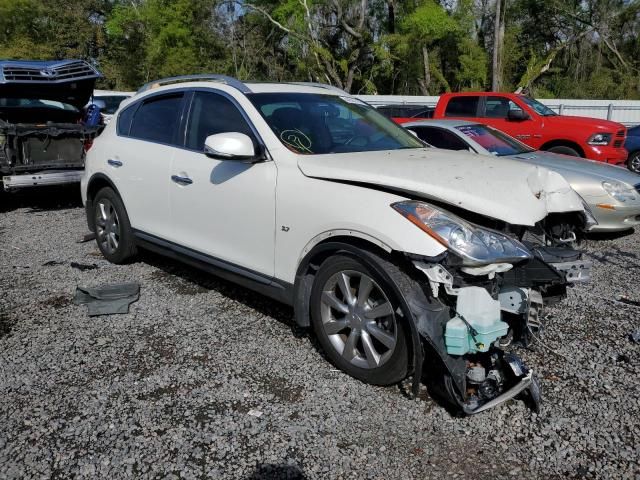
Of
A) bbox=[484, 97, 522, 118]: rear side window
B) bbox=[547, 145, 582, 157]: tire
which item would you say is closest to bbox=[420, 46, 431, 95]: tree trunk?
bbox=[484, 97, 522, 118]: rear side window

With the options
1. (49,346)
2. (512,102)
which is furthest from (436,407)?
(512,102)

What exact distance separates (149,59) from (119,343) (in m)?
40.5

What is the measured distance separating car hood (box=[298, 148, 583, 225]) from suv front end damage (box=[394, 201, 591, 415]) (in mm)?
120

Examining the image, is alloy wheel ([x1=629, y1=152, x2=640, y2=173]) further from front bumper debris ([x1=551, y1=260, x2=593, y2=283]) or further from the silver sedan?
front bumper debris ([x1=551, y1=260, x2=593, y2=283])

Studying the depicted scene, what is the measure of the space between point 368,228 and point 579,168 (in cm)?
485

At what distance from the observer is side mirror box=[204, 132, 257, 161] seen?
11.8 feet

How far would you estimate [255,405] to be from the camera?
3.16 m

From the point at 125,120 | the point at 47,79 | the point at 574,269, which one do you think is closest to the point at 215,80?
the point at 125,120

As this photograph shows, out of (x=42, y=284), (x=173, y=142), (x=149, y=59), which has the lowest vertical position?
(x=42, y=284)

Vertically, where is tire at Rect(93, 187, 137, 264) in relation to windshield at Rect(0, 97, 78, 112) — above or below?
below

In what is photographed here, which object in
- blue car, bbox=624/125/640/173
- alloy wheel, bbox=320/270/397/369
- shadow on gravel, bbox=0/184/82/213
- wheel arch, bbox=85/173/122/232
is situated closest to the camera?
alloy wheel, bbox=320/270/397/369

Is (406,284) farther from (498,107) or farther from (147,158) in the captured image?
(498,107)

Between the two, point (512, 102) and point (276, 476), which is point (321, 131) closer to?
point (276, 476)

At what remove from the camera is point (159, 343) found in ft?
12.9
